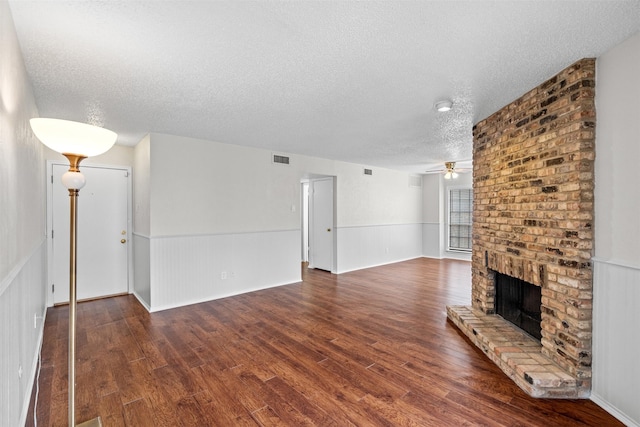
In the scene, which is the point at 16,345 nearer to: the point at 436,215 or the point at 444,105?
the point at 444,105

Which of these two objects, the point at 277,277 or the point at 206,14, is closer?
the point at 206,14

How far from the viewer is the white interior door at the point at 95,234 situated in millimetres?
4227

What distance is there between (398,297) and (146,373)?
3.42 metres

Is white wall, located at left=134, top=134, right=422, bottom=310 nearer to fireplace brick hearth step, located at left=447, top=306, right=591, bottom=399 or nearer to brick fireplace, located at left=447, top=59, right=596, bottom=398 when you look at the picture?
fireplace brick hearth step, located at left=447, top=306, right=591, bottom=399

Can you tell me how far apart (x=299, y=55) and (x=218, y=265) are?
346 cm

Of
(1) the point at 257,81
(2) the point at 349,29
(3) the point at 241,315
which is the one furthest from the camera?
(3) the point at 241,315

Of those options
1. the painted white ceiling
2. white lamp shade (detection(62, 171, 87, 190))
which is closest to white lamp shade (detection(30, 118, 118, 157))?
white lamp shade (detection(62, 171, 87, 190))

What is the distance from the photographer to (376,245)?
23.7 feet

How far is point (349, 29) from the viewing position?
1.75 metres

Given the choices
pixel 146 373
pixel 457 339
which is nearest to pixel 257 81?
pixel 146 373

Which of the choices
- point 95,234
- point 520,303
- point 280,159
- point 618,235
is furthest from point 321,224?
point 618,235

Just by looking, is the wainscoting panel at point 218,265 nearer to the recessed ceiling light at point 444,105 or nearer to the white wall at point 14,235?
the white wall at point 14,235

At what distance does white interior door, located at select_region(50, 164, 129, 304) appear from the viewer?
4227 millimetres

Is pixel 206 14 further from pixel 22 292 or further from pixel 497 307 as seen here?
pixel 497 307
